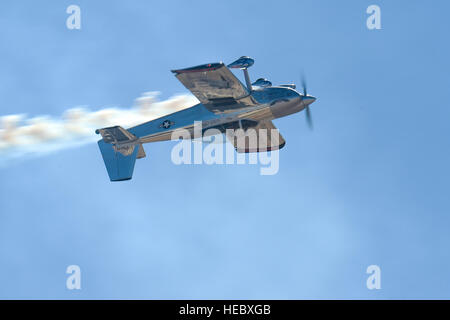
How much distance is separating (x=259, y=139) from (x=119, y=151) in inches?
256

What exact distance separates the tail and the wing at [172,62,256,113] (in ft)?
12.8

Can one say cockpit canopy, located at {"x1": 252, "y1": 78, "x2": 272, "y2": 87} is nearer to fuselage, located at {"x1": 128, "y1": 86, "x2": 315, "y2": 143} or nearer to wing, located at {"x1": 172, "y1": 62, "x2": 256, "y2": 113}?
fuselage, located at {"x1": 128, "y1": 86, "x2": 315, "y2": 143}

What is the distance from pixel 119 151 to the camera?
29.8 meters

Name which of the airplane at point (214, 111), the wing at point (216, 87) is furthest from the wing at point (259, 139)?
the wing at point (216, 87)

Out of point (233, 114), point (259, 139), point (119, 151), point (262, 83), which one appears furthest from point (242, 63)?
point (119, 151)

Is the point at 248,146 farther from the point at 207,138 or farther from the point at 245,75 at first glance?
the point at 245,75

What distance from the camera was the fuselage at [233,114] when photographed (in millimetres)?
27859

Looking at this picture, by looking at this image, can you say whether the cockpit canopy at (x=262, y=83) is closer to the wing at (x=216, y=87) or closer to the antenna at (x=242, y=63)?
the wing at (x=216, y=87)

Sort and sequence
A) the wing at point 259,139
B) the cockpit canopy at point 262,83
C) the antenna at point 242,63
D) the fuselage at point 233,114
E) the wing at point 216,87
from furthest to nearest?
the wing at point 259,139, the cockpit canopy at point 262,83, the fuselage at point 233,114, the antenna at point 242,63, the wing at point 216,87

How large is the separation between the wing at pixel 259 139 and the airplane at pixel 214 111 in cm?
10

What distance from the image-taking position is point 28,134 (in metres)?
30.2

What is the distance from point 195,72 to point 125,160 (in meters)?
6.01

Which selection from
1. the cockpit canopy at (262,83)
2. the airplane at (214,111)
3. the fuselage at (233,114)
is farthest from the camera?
the cockpit canopy at (262,83)
